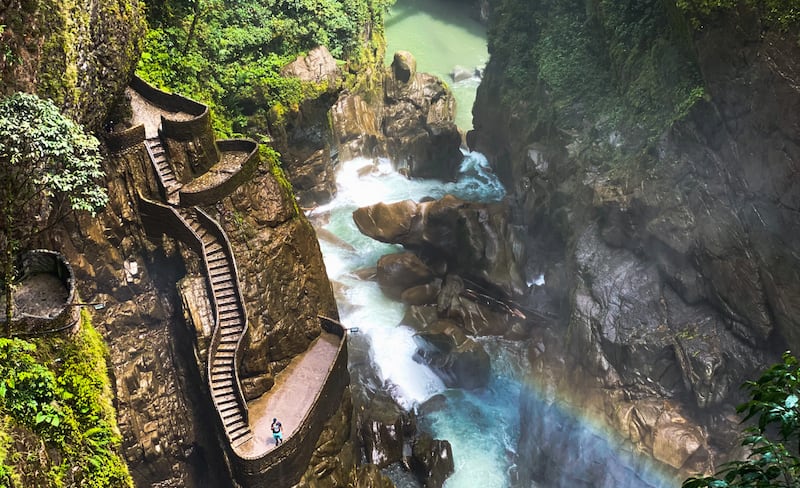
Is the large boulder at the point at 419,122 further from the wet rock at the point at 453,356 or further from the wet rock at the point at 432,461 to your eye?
the wet rock at the point at 432,461

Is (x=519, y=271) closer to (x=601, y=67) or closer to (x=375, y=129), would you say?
(x=601, y=67)

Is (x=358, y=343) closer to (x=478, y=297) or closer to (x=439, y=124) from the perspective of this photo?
(x=478, y=297)

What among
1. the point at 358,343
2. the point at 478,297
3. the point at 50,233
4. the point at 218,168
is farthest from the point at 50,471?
the point at 478,297

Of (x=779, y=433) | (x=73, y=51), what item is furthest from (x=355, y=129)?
(x=779, y=433)

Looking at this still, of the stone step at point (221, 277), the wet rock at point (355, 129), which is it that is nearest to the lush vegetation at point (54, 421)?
the stone step at point (221, 277)

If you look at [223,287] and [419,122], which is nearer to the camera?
[223,287]
